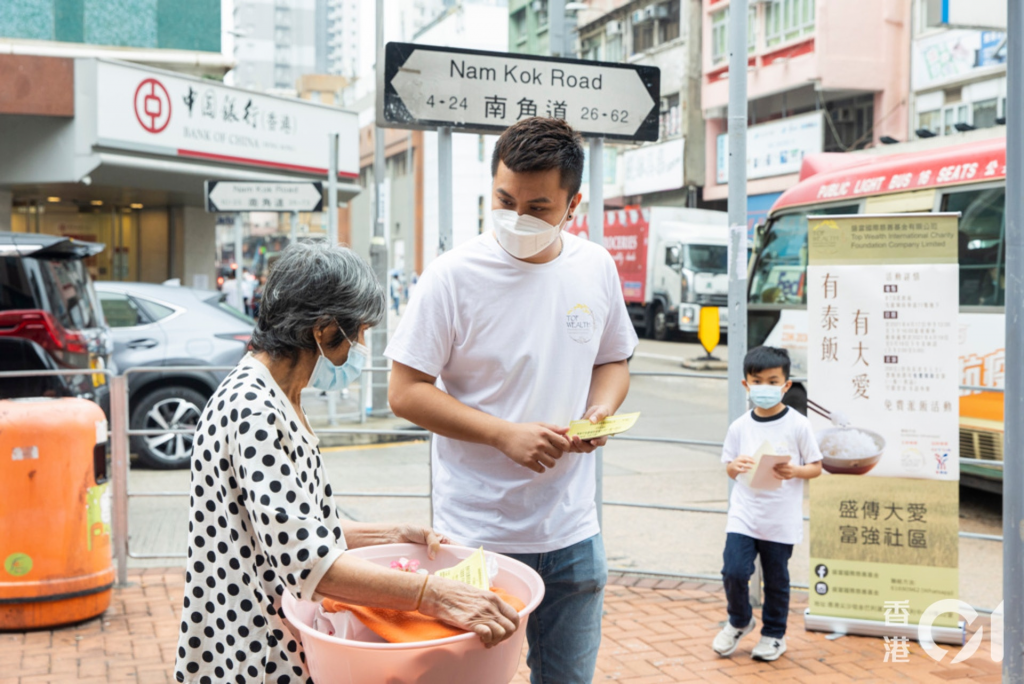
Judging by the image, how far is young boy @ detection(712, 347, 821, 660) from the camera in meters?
4.35

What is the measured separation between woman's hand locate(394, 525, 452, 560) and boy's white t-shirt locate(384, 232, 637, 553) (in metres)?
0.28

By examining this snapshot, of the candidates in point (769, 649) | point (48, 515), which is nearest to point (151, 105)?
point (48, 515)

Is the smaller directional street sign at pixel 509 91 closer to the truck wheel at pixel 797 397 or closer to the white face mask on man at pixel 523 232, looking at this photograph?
the white face mask on man at pixel 523 232

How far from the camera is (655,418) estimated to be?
12750 mm

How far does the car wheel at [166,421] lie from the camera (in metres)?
8.66

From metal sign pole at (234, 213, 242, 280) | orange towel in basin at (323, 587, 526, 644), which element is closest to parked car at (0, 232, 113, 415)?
orange towel in basin at (323, 587, 526, 644)

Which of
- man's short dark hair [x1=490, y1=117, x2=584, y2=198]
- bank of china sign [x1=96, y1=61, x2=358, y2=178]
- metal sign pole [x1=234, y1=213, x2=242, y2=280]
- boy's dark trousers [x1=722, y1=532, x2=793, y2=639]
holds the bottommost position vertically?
boy's dark trousers [x1=722, y1=532, x2=793, y2=639]

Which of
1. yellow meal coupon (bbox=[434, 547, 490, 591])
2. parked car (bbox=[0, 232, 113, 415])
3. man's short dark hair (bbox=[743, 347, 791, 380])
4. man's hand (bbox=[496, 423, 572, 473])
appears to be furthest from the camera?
parked car (bbox=[0, 232, 113, 415])

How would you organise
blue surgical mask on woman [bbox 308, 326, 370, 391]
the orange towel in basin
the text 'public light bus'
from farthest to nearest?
the text 'public light bus'
blue surgical mask on woman [bbox 308, 326, 370, 391]
the orange towel in basin

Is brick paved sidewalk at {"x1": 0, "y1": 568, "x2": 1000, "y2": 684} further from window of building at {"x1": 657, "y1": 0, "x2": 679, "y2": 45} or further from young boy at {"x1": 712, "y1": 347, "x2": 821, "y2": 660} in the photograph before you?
window of building at {"x1": 657, "y1": 0, "x2": 679, "y2": 45}

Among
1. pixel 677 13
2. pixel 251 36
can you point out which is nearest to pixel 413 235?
pixel 677 13

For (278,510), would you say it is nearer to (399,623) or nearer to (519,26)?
(399,623)

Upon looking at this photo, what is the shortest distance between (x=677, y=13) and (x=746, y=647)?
3145cm

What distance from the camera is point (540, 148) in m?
2.38
